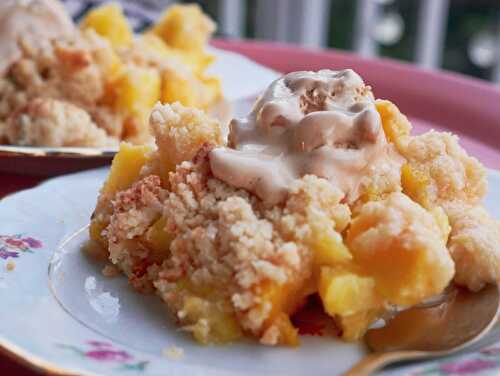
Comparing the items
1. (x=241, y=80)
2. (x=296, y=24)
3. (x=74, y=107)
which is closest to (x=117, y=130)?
(x=74, y=107)

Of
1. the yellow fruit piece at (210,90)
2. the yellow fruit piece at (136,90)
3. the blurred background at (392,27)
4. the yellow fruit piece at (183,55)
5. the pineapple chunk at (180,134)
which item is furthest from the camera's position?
the blurred background at (392,27)

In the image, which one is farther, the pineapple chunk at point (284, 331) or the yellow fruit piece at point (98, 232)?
the yellow fruit piece at point (98, 232)

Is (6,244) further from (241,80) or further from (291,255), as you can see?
(241,80)

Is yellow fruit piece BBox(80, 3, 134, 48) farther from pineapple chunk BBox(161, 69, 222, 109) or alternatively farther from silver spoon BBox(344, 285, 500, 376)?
silver spoon BBox(344, 285, 500, 376)

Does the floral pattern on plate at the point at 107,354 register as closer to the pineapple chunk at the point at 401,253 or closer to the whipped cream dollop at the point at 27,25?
the pineapple chunk at the point at 401,253

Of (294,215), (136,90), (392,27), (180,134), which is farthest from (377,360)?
(392,27)

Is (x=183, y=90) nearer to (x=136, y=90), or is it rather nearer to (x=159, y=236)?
(x=136, y=90)

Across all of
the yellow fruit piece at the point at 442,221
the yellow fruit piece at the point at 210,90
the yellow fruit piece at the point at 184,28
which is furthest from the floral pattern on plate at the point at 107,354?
the yellow fruit piece at the point at 184,28
